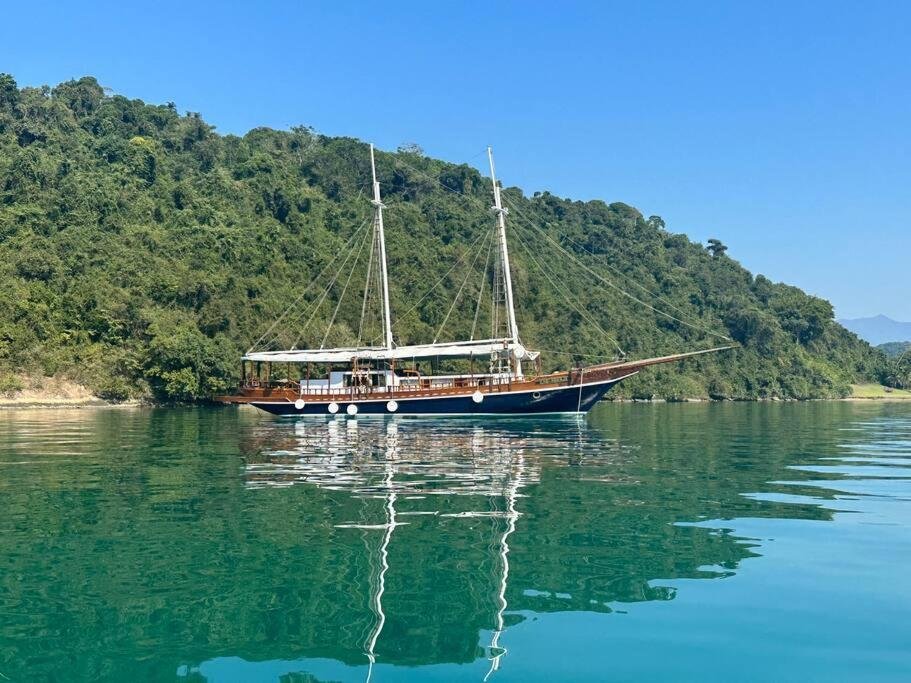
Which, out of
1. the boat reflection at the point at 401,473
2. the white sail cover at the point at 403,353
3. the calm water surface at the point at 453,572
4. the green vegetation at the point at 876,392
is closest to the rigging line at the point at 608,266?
the green vegetation at the point at 876,392

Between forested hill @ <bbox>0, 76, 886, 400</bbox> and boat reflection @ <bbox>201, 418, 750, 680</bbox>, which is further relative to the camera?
forested hill @ <bbox>0, 76, 886, 400</bbox>

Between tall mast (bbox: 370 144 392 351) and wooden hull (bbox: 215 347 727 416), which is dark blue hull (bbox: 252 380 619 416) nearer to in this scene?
wooden hull (bbox: 215 347 727 416)

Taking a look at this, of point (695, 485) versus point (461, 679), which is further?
point (695, 485)

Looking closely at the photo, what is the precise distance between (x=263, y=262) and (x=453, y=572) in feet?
281

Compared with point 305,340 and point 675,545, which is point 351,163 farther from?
point 675,545

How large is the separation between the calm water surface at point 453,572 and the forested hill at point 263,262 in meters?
55.6

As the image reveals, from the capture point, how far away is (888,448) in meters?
30.8

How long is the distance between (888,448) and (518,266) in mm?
85635

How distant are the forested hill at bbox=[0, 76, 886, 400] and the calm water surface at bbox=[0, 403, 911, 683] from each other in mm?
55619

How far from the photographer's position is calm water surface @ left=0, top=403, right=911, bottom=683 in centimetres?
834

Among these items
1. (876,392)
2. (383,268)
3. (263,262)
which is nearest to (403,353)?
(383,268)

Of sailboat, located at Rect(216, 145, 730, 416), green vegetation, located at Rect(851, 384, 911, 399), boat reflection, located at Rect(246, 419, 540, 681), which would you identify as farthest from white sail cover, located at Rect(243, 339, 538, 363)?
green vegetation, located at Rect(851, 384, 911, 399)

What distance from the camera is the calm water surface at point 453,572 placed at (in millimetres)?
8336

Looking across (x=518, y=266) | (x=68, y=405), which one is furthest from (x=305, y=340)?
(x=518, y=266)
